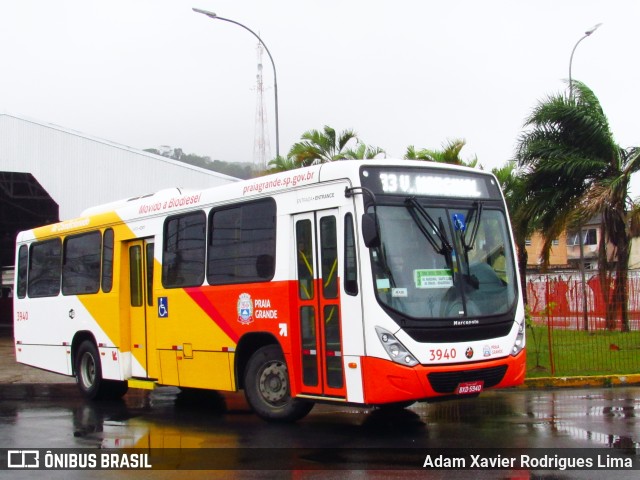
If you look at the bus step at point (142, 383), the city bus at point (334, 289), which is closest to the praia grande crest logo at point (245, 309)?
the city bus at point (334, 289)

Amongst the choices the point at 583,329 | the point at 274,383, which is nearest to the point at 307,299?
the point at 274,383

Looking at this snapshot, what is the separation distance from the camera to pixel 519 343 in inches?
379

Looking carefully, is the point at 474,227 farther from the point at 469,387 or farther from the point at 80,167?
the point at 80,167

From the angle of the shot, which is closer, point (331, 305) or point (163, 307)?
point (331, 305)

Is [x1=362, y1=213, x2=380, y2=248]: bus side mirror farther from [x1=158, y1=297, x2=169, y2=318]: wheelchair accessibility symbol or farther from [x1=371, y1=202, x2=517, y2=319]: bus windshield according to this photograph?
[x1=158, y1=297, x2=169, y2=318]: wheelchair accessibility symbol

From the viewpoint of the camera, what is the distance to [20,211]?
3603 cm

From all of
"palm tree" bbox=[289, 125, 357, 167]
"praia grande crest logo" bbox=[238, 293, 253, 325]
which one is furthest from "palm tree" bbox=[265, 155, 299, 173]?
"praia grande crest logo" bbox=[238, 293, 253, 325]

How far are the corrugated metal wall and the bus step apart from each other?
14580mm

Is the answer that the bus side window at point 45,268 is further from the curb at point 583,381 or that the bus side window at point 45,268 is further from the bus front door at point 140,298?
the curb at point 583,381

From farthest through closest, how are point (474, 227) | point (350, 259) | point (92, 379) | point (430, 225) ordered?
point (92, 379)
point (474, 227)
point (430, 225)
point (350, 259)

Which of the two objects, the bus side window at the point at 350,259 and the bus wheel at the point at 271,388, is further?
the bus wheel at the point at 271,388

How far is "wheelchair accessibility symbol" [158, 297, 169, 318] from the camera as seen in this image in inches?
477

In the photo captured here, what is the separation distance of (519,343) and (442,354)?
122cm

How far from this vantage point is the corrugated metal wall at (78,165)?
26.0 meters
